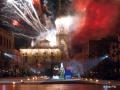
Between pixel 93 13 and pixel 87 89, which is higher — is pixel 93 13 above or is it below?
above

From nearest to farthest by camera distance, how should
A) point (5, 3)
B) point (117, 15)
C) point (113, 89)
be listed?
point (113, 89)
point (117, 15)
point (5, 3)

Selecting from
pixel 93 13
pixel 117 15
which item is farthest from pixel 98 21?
pixel 117 15

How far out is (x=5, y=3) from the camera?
43.0m

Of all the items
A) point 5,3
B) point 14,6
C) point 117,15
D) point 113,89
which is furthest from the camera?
point 14,6

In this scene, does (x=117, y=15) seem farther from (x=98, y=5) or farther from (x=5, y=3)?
(x=5, y=3)

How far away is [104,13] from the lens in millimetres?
41438

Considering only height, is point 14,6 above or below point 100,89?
above

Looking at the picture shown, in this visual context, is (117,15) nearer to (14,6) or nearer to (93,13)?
(93,13)

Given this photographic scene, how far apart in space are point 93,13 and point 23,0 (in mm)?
6306

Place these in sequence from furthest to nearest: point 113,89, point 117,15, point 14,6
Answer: point 14,6 → point 117,15 → point 113,89

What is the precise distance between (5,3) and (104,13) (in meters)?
8.69

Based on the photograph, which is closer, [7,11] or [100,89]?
[100,89]

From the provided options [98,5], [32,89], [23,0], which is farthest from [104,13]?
[32,89]

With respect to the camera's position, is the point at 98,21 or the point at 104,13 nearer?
the point at 104,13
